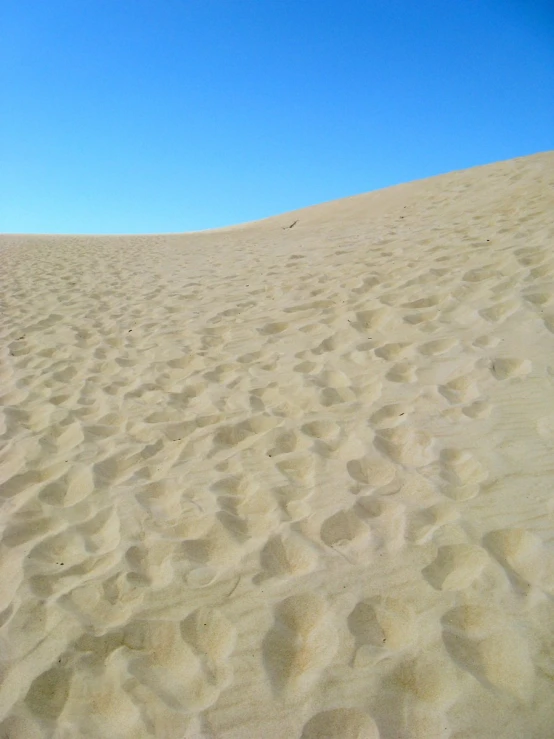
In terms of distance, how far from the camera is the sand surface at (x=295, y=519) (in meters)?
1.79

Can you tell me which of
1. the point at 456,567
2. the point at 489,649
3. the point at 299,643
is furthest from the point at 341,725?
the point at 456,567

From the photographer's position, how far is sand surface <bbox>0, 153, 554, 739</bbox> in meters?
1.79

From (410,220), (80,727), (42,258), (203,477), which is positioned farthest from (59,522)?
(42,258)

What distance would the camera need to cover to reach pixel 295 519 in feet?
8.57

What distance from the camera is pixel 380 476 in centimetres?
287

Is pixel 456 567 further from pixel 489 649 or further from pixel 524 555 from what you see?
pixel 489 649

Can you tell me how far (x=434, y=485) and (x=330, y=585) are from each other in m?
0.79

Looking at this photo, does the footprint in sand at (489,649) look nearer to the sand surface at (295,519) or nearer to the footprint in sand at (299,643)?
the sand surface at (295,519)

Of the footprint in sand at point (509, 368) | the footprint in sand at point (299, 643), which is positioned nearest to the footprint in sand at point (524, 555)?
the footprint in sand at point (299, 643)

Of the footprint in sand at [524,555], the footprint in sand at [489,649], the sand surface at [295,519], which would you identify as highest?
the sand surface at [295,519]

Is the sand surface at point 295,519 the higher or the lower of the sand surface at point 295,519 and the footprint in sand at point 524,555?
the higher

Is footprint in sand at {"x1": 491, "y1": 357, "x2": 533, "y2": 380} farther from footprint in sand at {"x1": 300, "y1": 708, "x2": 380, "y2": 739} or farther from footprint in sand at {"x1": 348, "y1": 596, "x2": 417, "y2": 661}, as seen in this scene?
footprint in sand at {"x1": 300, "y1": 708, "x2": 380, "y2": 739}

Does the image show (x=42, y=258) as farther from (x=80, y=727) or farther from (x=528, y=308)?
(x=80, y=727)

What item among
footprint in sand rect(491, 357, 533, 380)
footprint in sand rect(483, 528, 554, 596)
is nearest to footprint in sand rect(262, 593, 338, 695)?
footprint in sand rect(483, 528, 554, 596)
